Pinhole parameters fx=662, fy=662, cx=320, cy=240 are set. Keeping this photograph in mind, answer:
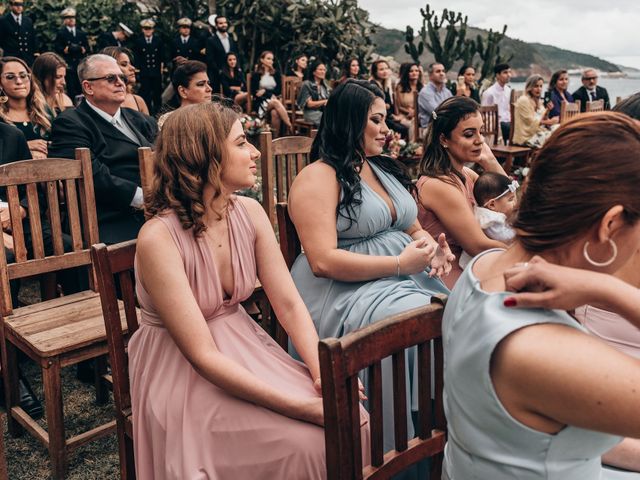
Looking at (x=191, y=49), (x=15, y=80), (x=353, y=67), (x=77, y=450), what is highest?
(x=191, y=49)

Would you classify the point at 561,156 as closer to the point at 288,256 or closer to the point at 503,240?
the point at 288,256

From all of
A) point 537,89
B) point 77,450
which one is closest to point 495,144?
point 537,89

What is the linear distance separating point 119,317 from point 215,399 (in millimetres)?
432

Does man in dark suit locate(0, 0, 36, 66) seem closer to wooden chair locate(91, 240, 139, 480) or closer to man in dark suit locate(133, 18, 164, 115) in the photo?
man in dark suit locate(133, 18, 164, 115)

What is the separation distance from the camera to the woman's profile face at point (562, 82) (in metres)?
8.78

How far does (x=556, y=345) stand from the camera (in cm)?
96

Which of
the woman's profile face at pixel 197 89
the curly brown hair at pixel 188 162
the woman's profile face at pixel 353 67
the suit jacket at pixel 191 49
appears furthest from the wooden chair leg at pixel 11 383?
the suit jacket at pixel 191 49

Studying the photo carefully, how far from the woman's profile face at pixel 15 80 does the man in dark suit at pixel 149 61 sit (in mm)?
6769

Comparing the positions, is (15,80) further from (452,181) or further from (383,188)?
(452,181)

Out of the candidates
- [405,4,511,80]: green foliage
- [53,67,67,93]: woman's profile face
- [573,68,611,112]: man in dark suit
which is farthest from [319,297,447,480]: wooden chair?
[405,4,511,80]: green foliage

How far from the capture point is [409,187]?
A: 2656 millimetres

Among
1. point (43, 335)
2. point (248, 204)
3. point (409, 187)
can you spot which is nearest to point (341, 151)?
point (409, 187)

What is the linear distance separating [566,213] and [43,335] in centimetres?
200

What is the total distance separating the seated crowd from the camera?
3.33ft
